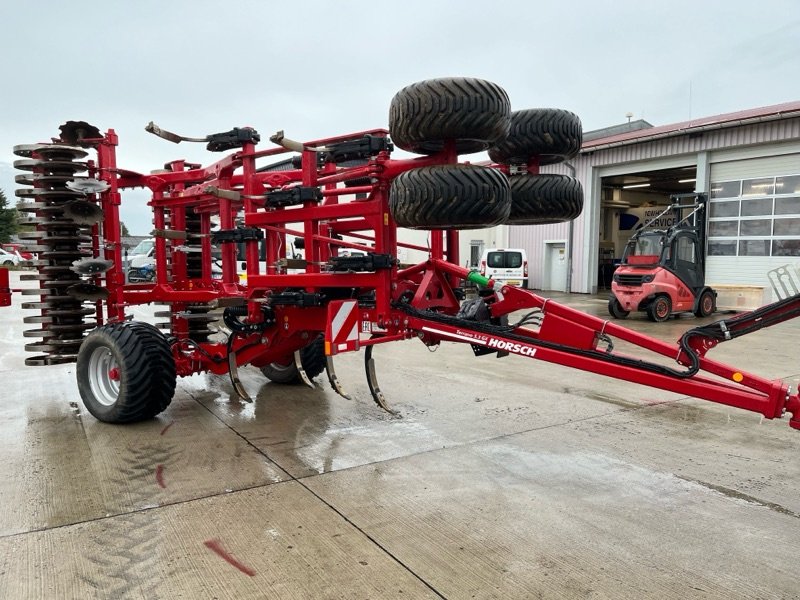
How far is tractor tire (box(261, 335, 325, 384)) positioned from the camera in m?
6.43

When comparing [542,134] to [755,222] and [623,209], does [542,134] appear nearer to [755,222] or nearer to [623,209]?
[755,222]

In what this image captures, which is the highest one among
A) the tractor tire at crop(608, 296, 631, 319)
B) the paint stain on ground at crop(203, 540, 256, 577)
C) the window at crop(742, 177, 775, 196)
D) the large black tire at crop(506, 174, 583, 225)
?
the window at crop(742, 177, 775, 196)

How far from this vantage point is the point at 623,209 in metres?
26.0

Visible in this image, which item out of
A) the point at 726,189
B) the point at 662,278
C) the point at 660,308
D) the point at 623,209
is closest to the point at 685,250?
the point at 662,278

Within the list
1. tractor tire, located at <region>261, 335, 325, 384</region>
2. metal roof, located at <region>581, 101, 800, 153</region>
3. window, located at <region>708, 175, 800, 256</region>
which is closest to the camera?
tractor tire, located at <region>261, 335, 325, 384</region>

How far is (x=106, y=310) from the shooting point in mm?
5758

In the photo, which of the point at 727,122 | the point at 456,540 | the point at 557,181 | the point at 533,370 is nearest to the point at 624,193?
the point at 727,122

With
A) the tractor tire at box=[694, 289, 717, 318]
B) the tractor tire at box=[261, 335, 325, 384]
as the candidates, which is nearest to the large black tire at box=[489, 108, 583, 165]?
the tractor tire at box=[261, 335, 325, 384]

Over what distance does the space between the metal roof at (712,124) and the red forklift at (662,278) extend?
3.30 m

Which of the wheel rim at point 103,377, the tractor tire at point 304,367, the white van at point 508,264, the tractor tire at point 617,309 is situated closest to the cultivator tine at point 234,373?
the wheel rim at point 103,377

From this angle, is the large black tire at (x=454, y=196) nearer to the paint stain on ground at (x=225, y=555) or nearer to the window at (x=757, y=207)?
the paint stain on ground at (x=225, y=555)

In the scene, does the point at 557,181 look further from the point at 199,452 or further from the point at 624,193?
the point at 624,193

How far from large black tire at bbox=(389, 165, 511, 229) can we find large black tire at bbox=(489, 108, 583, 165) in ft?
2.94

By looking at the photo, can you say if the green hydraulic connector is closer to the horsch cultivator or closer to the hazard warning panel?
the horsch cultivator
